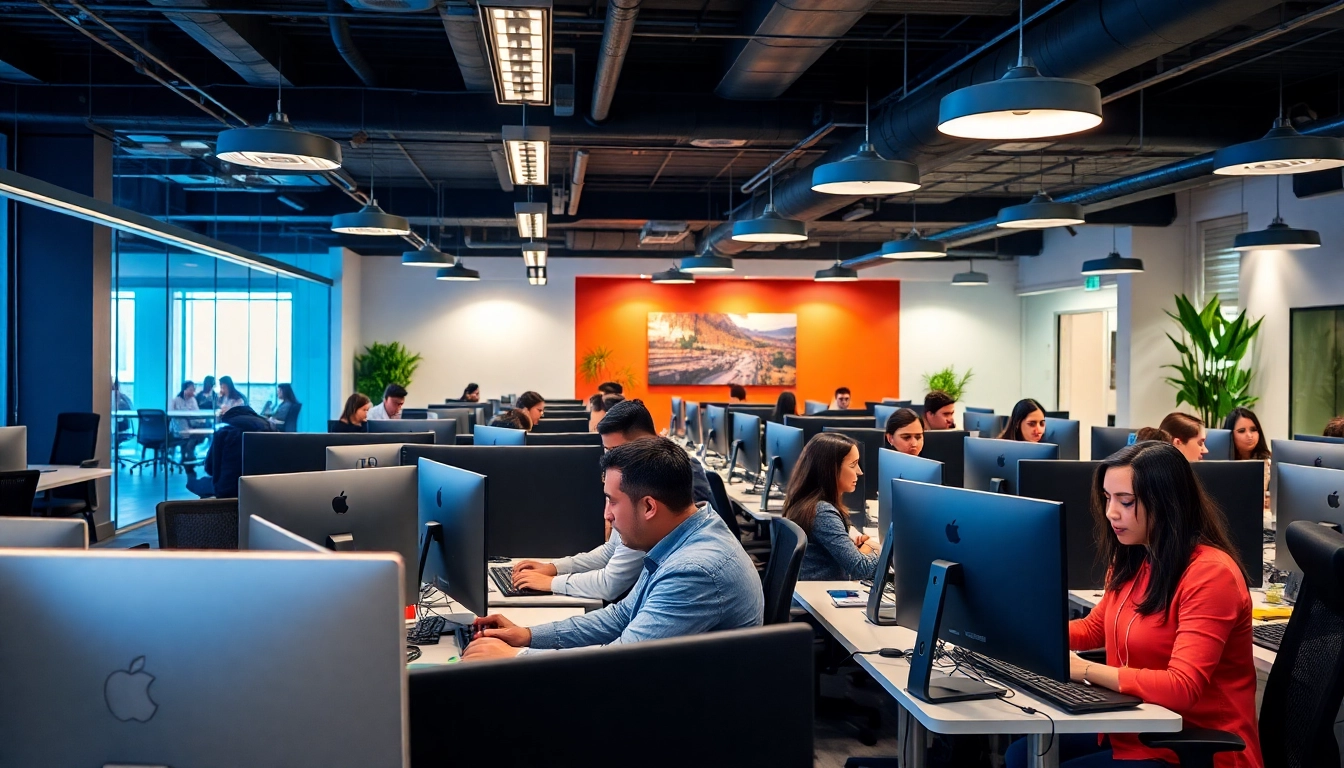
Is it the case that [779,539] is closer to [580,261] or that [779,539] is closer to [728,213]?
[728,213]

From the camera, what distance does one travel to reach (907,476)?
13.1ft

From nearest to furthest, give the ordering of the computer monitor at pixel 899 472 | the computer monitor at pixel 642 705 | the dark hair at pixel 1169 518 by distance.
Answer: the computer monitor at pixel 642 705 → the dark hair at pixel 1169 518 → the computer monitor at pixel 899 472

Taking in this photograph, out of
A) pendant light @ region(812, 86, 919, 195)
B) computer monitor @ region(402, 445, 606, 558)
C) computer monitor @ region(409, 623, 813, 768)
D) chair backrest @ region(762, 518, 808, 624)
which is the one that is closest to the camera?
computer monitor @ region(409, 623, 813, 768)

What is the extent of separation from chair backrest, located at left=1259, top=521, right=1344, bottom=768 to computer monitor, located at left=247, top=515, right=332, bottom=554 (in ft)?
7.18

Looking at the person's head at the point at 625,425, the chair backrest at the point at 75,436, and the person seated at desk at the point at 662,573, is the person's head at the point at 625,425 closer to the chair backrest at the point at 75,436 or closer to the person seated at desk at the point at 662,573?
the person seated at desk at the point at 662,573

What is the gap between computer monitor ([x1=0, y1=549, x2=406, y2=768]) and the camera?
1.08 metres

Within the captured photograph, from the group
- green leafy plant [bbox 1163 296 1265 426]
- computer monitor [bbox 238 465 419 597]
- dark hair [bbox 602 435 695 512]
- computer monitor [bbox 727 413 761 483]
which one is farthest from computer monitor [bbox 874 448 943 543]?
green leafy plant [bbox 1163 296 1265 426]

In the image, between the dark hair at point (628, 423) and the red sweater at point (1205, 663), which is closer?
the red sweater at point (1205, 663)

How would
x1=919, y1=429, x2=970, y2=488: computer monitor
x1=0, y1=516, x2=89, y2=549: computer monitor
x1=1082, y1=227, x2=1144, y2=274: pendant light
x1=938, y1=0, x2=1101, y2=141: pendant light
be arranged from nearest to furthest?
x1=0, y1=516, x2=89, y2=549: computer monitor → x1=938, y1=0, x2=1101, y2=141: pendant light → x1=919, y1=429, x2=970, y2=488: computer monitor → x1=1082, y1=227, x2=1144, y2=274: pendant light

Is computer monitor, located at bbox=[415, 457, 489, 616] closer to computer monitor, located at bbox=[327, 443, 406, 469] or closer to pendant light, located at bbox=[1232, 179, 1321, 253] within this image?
computer monitor, located at bbox=[327, 443, 406, 469]

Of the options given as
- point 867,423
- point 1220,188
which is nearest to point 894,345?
point 1220,188

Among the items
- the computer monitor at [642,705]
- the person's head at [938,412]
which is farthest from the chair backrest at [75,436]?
the computer monitor at [642,705]

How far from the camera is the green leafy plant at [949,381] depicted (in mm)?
16953

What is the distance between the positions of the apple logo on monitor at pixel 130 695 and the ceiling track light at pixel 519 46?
3.22 metres
